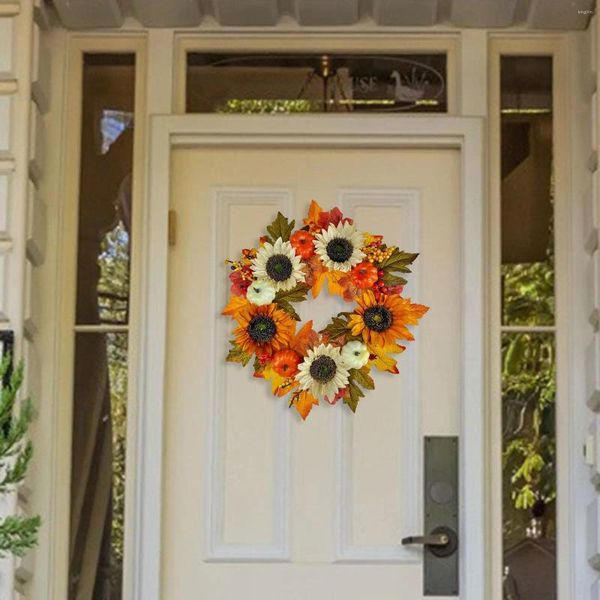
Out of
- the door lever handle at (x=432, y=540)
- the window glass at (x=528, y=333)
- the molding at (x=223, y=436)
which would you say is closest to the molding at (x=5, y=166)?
the molding at (x=223, y=436)

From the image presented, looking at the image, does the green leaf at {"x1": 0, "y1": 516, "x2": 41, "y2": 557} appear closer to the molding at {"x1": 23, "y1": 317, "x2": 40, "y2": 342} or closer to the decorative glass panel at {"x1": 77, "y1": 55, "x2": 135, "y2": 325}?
the molding at {"x1": 23, "y1": 317, "x2": 40, "y2": 342}

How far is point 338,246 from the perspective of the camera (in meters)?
3.42

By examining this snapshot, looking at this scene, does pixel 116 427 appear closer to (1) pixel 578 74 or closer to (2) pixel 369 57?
(2) pixel 369 57

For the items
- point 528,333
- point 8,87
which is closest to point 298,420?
point 528,333

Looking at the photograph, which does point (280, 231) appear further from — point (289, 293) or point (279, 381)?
point (279, 381)

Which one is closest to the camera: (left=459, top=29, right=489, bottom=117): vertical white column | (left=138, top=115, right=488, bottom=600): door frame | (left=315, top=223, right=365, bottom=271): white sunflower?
(left=315, top=223, right=365, bottom=271): white sunflower

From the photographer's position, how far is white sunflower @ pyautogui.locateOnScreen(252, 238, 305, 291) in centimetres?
341

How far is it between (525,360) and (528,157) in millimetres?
637

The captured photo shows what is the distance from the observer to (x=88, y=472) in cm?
435

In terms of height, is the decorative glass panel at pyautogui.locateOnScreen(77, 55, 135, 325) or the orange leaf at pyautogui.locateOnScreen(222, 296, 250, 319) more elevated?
the decorative glass panel at pyautogui.locateOnScreen(77, 55, 135, 325)

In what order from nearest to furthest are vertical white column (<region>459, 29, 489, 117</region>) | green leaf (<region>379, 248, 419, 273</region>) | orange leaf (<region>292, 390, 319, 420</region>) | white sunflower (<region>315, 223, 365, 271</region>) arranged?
white sunflower (<region>315, 223, 365, 271</region>)
green leaf (<region>379, 248, 419, 273</region>)
orange leaf (<region>292, 390, 319, 420</region>)
vertical white column (<region>459, 29, 489, 117</region>)

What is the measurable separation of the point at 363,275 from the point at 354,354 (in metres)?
0.20

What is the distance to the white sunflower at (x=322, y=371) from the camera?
136 inches

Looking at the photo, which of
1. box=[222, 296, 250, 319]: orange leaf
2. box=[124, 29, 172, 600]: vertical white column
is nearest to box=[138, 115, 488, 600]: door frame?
box=[124, 29, 172, 600]: vertical white column
